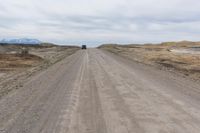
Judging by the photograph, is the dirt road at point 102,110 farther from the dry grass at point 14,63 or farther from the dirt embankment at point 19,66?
the dry grass at point 14,63

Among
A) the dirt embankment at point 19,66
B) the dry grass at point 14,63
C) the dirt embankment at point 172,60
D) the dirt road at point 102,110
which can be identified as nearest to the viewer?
the dirt road at point 102,110

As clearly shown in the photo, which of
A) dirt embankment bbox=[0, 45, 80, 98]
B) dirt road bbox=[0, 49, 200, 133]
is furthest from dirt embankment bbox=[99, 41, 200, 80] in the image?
dirt embankment bbox=[0, 45, 80, 98]

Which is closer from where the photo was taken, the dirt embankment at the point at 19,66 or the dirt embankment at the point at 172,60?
the dirt embankment at the point at 19,66

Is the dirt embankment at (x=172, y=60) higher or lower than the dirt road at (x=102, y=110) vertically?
lower

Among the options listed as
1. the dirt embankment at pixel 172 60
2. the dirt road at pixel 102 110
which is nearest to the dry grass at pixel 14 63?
the dirt embankment at pixel 172 60

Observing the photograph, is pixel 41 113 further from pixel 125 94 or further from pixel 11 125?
pixel 125 94

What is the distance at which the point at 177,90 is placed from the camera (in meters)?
13.5

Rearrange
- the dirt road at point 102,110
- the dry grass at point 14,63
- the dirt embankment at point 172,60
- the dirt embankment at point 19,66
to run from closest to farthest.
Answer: the dirt road at point 102,110, the dirt embankment at point 19,66, the dirt embankment at point 172,60, the dry grass at point 14,63

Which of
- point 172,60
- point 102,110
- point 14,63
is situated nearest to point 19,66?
point 14,63

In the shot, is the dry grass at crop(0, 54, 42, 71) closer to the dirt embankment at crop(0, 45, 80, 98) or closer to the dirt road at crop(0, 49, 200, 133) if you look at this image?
the dirt embankment at crop(0, 45, 80, 98)

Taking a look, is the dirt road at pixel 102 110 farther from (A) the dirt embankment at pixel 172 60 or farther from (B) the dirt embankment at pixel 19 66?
(A) the dirt embankment at pixel 172 60

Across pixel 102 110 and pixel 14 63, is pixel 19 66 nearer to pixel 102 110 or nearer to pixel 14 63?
pixel 14 63

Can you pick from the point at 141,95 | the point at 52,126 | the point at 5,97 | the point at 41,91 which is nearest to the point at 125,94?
the point at 141,95

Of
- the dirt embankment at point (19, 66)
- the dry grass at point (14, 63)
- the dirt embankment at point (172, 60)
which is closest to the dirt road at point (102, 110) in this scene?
the dirt embankment at point (19, 66)
